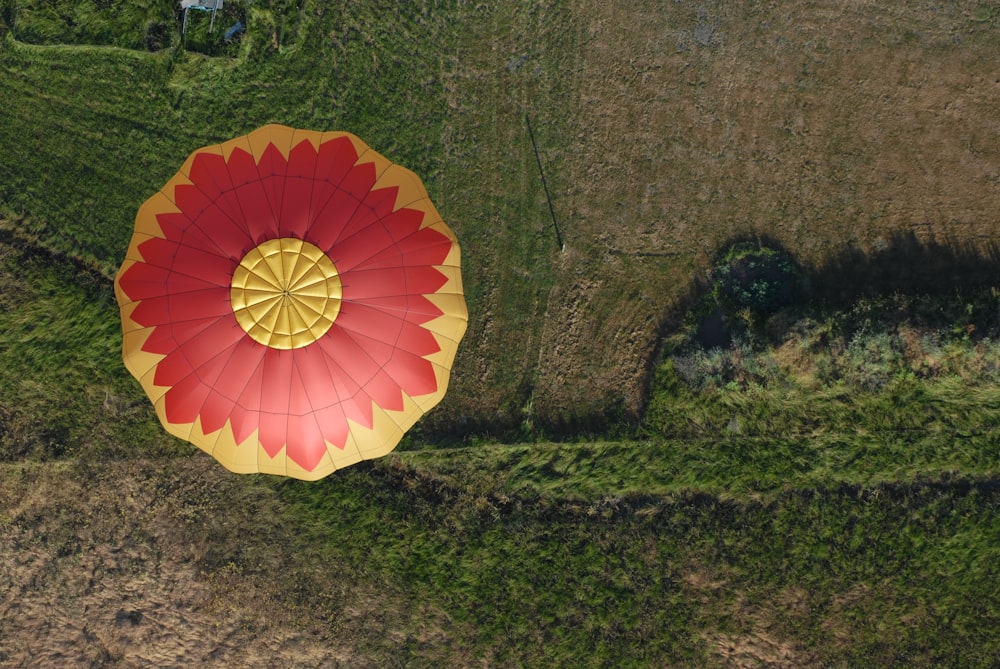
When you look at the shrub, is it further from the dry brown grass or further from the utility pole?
the utility pole

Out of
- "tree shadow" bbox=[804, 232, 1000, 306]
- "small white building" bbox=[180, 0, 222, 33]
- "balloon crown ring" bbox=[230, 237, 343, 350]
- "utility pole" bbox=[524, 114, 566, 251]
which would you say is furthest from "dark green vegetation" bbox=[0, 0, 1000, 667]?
"balloon crown ring" bbox=[230, 237, 343, 350]

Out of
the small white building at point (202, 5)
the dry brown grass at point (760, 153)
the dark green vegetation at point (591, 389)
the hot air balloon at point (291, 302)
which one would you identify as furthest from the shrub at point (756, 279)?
the small white building at point (202, 5)

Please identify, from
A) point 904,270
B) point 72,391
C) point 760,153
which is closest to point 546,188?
point 760,153

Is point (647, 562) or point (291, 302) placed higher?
point (291, 302)

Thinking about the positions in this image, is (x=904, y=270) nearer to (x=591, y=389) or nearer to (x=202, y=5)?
(x=591, y=389)

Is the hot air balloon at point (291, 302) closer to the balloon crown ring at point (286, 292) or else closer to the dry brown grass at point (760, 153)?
the balloon crown ring at point (286, 292)

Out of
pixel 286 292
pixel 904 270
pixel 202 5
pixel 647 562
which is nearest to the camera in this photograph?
pixel 286 292

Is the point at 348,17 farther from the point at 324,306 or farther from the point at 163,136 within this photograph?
the point at 324,306
